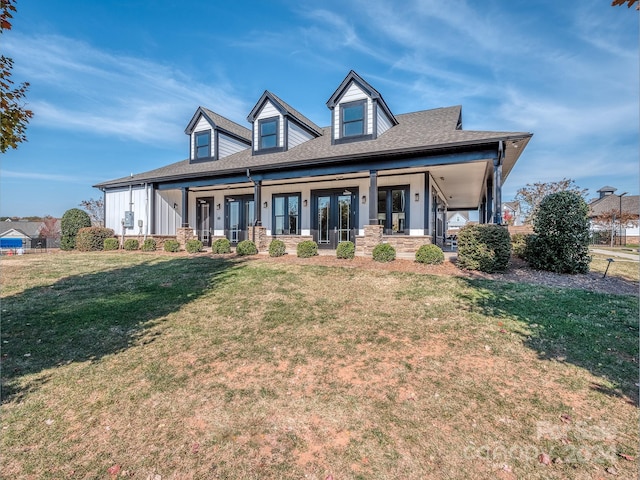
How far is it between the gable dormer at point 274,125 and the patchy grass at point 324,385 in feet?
33.5

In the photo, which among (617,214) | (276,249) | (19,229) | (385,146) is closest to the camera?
(385,146)

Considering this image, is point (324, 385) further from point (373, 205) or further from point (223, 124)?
point (223, 124)

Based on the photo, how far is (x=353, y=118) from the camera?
44.1 ft

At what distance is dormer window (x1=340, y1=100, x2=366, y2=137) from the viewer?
1327cm

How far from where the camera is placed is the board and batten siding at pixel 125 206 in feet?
57.1

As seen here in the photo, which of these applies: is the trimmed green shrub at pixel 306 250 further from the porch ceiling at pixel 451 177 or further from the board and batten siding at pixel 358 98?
the board and batten siding at pixel 358 98

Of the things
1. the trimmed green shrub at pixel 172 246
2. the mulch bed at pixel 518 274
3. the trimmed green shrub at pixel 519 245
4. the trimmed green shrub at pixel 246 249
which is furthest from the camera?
the trimmed green shrub at pixel 172 246

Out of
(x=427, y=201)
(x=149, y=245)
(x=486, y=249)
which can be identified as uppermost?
(x=427, y=201)

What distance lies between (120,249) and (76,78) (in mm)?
8343

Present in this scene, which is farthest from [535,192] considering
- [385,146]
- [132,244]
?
[132,244]

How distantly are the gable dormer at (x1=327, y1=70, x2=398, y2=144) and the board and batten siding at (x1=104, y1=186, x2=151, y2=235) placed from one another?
37.1ft

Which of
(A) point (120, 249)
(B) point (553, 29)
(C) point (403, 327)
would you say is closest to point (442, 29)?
(B) point (553, 29)

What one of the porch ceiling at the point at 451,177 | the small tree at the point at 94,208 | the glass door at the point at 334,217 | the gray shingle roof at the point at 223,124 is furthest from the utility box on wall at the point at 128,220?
the small tree at the point at 94,208

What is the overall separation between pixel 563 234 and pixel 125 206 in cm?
2065
